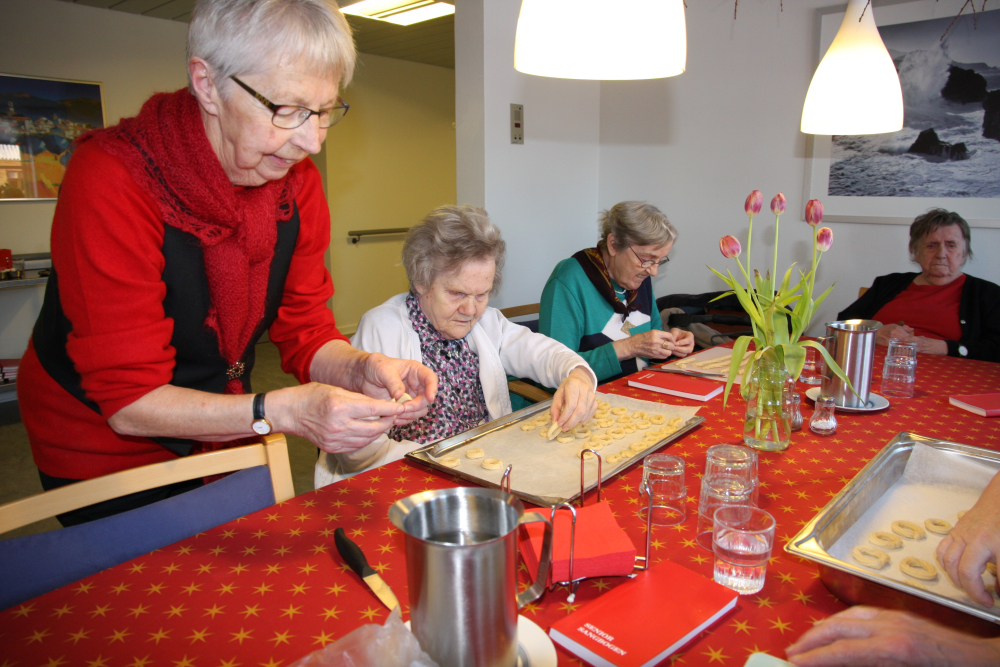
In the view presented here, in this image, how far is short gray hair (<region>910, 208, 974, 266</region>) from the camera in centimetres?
301

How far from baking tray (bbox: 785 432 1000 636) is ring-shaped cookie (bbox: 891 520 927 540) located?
0.20 feet

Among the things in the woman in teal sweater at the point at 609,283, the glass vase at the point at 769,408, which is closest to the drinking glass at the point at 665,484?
the glass vase at the point at 769,408

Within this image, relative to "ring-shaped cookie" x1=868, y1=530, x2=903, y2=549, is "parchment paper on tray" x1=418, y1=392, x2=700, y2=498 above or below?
above

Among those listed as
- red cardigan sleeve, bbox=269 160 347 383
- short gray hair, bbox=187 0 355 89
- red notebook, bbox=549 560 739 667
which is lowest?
red notebook, bbox=549 560 739 667

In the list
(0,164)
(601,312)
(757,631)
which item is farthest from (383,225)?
(757,631)

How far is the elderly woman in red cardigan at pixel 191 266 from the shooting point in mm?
1146

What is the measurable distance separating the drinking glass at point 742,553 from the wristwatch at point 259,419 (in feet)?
2.63

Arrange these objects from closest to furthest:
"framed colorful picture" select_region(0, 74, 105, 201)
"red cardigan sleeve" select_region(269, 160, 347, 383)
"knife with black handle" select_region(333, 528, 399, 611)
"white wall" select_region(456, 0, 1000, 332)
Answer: "knife with black handle" select_region(333, 528, 399, 611)
"red cardigan sleeve" select_region(269, 160, 347, 383)
"white wall" select_region(456, 0, 1000, 332)
"framed colorful picture" select_region(0, 74, 105, 201)

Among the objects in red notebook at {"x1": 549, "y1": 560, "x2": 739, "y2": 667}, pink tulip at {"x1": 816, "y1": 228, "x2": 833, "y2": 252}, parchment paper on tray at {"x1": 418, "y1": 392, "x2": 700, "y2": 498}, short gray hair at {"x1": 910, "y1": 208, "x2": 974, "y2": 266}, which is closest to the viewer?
red notebook at {"x1": 549, "y1": 560, "x2": 739, "y2": 667}

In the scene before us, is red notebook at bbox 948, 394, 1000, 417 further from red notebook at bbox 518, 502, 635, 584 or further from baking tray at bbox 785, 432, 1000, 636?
red notebook at bbox 518, 502, 635, 584

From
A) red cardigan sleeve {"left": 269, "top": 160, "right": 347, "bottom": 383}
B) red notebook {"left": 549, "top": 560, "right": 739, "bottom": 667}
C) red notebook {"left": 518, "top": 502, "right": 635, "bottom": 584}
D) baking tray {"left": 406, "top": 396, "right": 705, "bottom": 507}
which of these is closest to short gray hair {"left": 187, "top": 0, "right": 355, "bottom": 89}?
red cardigan sleeve {"left": 269, "top": 160, "right": 347, "bottom": 383}

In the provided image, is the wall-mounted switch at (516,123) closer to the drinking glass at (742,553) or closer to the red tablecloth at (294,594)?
the red tablecloth at (294,594)

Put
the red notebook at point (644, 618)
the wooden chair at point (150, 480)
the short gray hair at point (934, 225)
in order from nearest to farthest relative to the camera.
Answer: the red notebook at point (644, 618), the wooden chair at point (150, 480), the short gray hair at point (934, 225)

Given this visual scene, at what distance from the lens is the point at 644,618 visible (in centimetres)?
88
